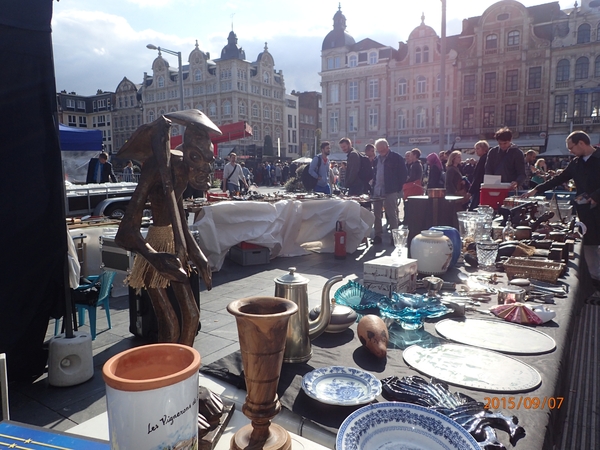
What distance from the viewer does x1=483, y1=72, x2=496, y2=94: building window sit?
33406mm

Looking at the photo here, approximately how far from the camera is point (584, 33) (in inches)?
1188

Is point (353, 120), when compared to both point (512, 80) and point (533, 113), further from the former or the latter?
point (533, 113)

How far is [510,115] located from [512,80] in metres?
2.65

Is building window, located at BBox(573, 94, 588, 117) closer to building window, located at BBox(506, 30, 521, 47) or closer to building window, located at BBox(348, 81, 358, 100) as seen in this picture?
building window, located at BBox(506, 30, 521, 47)

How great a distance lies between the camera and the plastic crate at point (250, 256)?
6312 millimetres

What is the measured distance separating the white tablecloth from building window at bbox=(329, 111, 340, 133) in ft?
116

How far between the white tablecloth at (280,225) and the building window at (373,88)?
34.4m

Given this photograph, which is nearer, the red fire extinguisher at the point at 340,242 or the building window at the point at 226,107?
the red fire extinguisher at the point at 340,242

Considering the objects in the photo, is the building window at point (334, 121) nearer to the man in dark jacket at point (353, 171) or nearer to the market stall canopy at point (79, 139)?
the man in dark jacket at point (353, 171)

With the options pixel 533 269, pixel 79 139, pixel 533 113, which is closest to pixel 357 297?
pixel 533 269

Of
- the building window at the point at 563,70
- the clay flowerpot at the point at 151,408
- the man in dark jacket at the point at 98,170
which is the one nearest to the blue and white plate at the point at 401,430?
the clay flowerpot at the point at 151,408

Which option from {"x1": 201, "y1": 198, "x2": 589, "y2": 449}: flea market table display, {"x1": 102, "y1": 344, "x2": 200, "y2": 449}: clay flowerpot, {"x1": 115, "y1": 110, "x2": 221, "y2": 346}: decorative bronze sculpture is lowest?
{"x1": 201, "y1": 198, "x2": 589, "y2": 449}: flea market table display

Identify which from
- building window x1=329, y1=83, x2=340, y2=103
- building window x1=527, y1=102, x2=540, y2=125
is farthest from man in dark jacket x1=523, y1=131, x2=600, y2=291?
building window x1=329, y1=83, x2=340, y2=103

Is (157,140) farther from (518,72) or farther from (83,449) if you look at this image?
Answer: (518,72)
